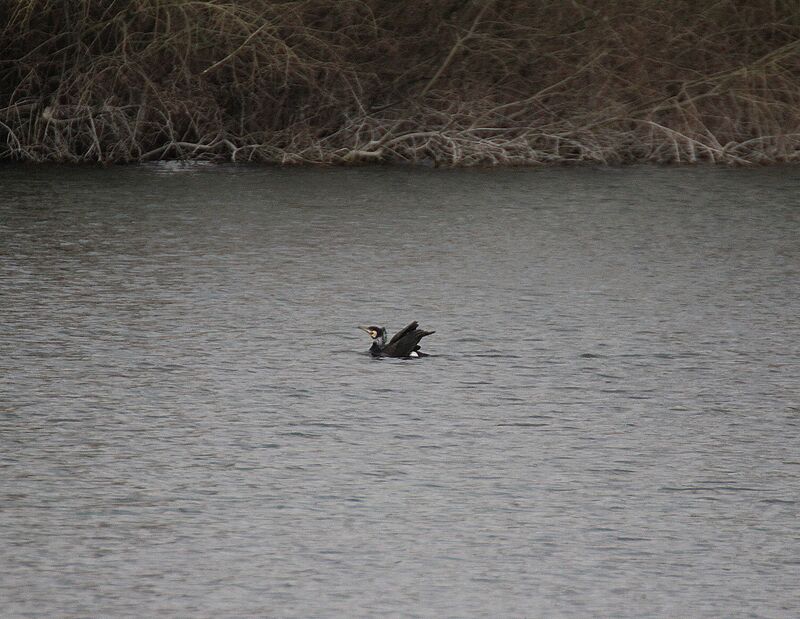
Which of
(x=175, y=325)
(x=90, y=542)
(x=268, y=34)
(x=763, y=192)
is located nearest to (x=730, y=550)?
(x=90, y=542)

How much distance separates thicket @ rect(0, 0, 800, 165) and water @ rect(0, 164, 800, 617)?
6856 millimetres

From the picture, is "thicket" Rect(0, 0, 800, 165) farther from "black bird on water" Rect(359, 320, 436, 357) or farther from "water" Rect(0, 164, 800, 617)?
"black bird on water" Rect(359, 320, 436, 357)

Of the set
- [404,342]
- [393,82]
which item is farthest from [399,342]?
[393,82]

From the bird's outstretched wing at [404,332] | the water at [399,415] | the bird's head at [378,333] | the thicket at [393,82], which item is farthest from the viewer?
the thicket at [393,82]

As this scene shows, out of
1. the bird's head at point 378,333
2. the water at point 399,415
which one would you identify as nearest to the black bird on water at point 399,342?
the bird's head at point 378,333

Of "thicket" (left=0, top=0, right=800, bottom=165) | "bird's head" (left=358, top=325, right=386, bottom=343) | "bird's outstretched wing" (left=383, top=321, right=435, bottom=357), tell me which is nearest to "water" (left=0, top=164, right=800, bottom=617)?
"bird's outstretched wing" (left=383, top=321, right=435, bottom=357)

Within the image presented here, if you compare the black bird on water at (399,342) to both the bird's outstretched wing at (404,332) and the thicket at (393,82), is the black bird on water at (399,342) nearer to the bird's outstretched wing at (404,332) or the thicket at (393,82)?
the bird's outstretched wing at (404,332)

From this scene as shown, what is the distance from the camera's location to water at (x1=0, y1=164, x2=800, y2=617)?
7723mm

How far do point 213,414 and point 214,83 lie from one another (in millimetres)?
17766

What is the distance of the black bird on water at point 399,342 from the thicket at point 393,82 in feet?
46.6

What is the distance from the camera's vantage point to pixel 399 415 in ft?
35.8

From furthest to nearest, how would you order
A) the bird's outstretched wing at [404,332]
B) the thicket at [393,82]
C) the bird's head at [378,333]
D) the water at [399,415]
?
1. the thicket at [393,82]
2. the bird's head at [378,333]
3. the bird's outstretched wing at [404,332]
4. the water at [399,415]

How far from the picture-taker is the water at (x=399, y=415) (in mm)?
7723

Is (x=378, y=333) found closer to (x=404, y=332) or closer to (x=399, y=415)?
(x=404, y=332)
